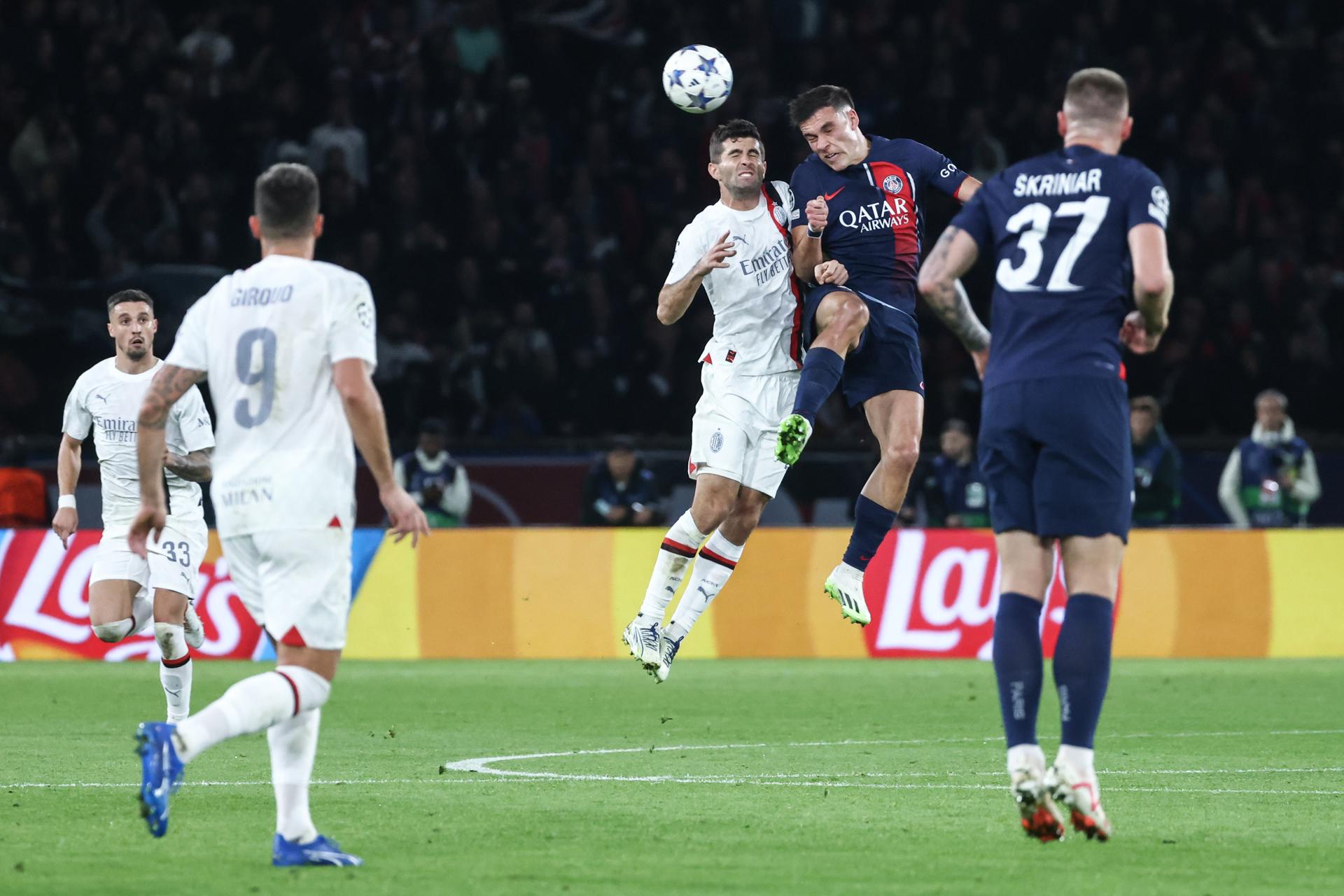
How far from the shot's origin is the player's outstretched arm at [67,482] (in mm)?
11711

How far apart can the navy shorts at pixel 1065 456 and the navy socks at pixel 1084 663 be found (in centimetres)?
26

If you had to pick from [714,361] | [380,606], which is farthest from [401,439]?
[714,361]

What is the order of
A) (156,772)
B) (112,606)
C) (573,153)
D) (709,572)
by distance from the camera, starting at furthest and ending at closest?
(573,153), (112,606), (709,572), (156,772)

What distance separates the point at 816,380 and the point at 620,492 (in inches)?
375

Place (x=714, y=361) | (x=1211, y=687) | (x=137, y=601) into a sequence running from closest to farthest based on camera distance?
1. (x=714, y=361)
2. (x=137, y=601)
3. (x=1211, y=687)

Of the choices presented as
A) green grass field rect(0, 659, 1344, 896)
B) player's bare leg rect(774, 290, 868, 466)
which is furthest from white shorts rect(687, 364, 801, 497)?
green grass field rect(0, 659, 1344, 896)

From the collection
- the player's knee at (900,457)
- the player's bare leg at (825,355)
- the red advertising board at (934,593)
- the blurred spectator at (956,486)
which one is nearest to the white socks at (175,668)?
the player's bare leg at (825,355)

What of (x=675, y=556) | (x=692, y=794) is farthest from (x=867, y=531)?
(x=692, y=794)

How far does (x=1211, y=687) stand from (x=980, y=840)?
27.6ft

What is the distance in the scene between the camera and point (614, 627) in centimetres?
1800

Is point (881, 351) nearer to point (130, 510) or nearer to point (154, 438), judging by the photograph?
point (130, 510)

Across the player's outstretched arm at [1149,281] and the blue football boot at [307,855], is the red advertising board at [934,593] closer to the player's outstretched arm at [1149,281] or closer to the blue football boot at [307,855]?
the player's outstretched arm at [1149,281]

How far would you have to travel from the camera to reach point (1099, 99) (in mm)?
6926

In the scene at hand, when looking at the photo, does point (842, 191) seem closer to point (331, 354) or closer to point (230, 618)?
point (331, 354)
